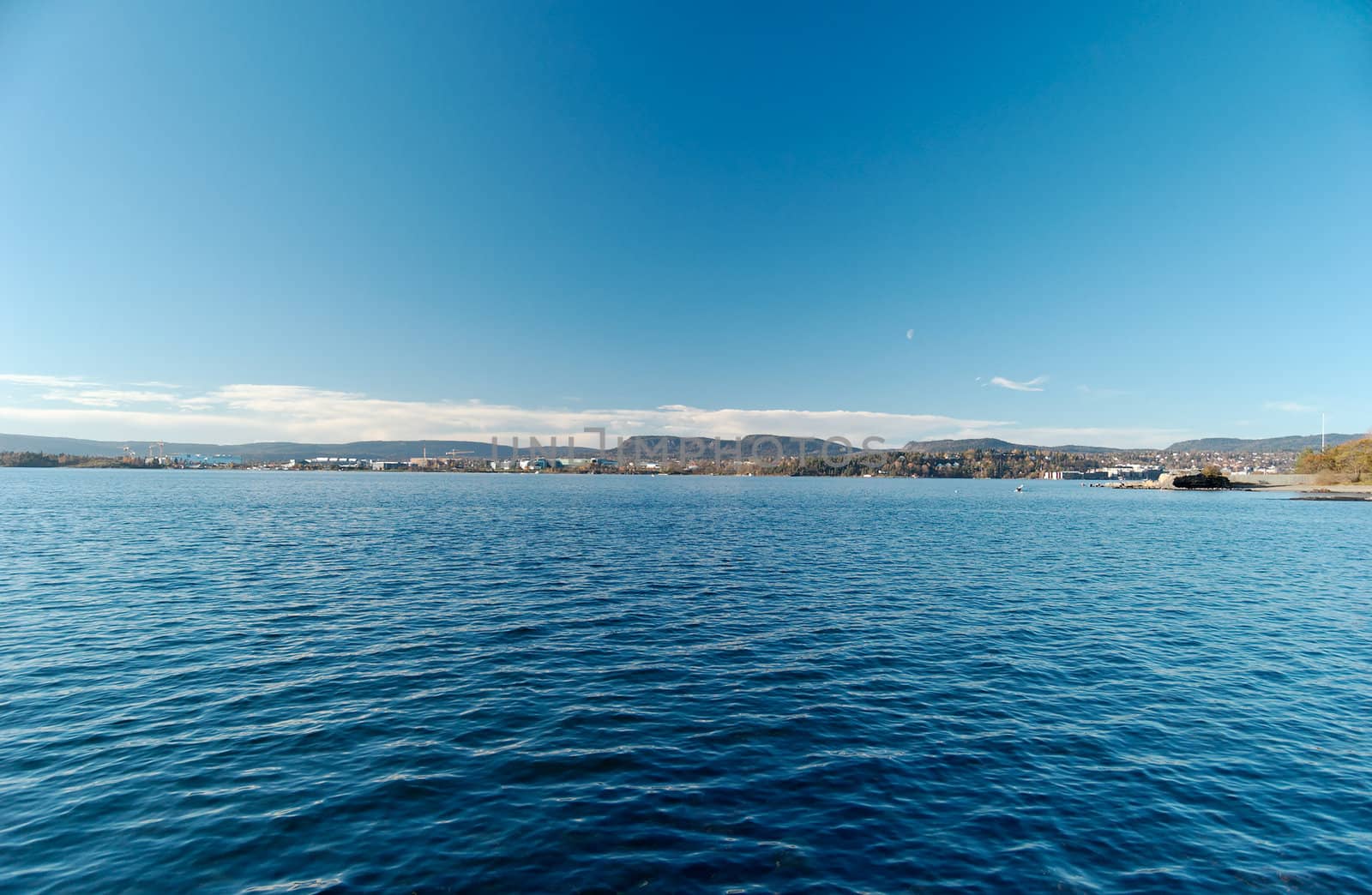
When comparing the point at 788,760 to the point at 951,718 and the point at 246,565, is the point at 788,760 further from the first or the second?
the point at 246,565

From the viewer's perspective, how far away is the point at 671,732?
1889cm

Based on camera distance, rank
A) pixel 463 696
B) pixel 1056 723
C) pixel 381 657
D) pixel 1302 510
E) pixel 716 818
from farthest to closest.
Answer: pixel 1302 510 < pixel 381 657 < pixel 463 696 < pixel 1056 723 < pixel 716 818

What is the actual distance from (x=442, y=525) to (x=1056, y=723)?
7705 cm

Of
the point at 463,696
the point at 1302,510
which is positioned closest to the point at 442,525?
the point at 463,696

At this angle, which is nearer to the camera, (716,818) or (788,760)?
(716,818)

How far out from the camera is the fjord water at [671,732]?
41.8 feet

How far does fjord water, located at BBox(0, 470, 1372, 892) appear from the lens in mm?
12727

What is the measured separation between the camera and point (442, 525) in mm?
80875

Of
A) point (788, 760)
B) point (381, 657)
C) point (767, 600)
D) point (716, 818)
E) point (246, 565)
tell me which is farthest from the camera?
point (246, 565)

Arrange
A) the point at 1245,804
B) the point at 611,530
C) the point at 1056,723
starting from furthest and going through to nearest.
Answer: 1. the point at 611,530
2. the point at 1056,723
3. the point at 1245,804

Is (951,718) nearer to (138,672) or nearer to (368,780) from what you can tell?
(368,780)

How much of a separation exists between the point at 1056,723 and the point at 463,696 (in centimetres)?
2143

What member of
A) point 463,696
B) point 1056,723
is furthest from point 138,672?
point 1056,723

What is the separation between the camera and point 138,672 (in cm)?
2325
